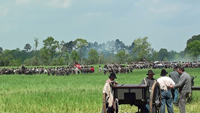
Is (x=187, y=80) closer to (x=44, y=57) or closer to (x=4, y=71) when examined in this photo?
(x=4, y=71)

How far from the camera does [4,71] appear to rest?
238 ft

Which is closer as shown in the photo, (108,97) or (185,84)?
(108,97)

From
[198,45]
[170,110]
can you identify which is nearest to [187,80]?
[170,110]

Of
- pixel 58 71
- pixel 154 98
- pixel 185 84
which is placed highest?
pixel 58 71

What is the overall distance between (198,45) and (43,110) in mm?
120876

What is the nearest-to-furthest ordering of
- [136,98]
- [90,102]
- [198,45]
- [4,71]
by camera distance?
1. [136,98]
2. [90,102]
3. [4,71]
4. [198,45]

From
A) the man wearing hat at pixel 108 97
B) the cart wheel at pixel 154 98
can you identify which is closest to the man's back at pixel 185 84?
the cart wheel at pixel 154 98

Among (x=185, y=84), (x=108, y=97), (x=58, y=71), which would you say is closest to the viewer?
(x=108, y=97)

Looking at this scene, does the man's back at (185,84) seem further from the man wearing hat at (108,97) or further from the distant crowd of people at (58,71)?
the distant crowd of people at (58,71)

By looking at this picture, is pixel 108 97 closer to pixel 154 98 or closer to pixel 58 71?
pixel 154 98

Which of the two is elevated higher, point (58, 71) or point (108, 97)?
point (58, 71)

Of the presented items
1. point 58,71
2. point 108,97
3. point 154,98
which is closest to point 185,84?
point 154,98

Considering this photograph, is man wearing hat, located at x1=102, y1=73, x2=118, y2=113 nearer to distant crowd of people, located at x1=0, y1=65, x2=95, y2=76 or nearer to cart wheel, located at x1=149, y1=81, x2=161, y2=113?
cart wheel, located at x1=149, y1=81, x2=161, y2=113

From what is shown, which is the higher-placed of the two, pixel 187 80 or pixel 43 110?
pixel 187 80
